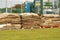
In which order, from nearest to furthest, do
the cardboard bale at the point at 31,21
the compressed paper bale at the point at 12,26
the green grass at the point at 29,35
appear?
the green grass at the point at 29,35, the compressed paper bale at the point at 12,26, the cardboard bale at the point at 31,21

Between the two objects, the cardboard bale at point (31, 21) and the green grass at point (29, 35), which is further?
the cardboard bale at point (31, 21)

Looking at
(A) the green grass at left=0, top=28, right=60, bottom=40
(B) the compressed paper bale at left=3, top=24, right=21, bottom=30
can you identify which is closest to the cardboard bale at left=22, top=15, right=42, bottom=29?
(B) the compressed paper bale at left=3, top=24, right=21, bottom=30

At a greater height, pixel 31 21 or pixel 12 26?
pixel 31 21

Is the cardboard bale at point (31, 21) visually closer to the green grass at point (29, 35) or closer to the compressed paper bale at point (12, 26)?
the compressed paper bale at point (12, 26)

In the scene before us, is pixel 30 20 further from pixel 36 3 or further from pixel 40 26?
pixel 36 3

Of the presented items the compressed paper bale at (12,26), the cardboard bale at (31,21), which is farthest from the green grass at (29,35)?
the cardboard bale at (31,21)

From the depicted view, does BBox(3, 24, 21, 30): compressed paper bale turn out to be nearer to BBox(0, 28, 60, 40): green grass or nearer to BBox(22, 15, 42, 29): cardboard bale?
BBox(22, 15, 42, 29): cardboard bale

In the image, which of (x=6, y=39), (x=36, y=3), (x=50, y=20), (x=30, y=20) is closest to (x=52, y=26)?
(x=50, y=20)

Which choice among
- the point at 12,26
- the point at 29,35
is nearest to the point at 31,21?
the point at 12,26

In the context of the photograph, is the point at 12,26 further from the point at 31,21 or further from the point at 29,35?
the point at 29,35

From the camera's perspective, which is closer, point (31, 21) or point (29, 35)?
point (29, 35)

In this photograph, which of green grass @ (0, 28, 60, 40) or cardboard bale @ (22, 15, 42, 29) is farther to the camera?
cardboard bale @ (22, 15, 42, 29)

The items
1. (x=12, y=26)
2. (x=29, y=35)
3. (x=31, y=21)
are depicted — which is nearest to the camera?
(x=29, y=35)

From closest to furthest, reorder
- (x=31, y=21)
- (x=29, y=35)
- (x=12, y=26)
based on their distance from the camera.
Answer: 1. (x=29, y=35)
2. (x=12, y=26)
3. (x=31, y=21)
